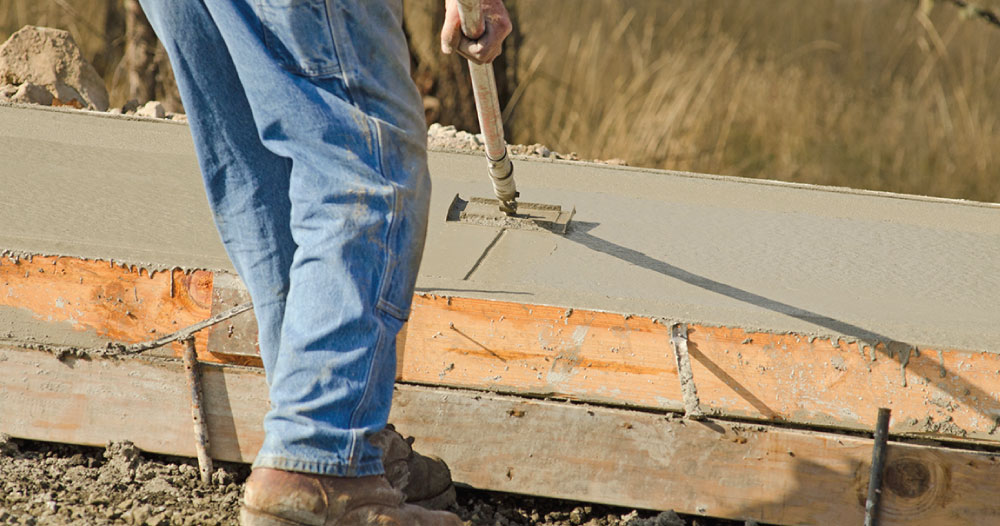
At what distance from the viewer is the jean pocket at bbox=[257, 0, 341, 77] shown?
60.4 inches

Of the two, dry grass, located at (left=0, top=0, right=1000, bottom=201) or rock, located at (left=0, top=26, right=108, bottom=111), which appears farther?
dry grass, located at (left=0, top=0, right=1000, bottom=201)

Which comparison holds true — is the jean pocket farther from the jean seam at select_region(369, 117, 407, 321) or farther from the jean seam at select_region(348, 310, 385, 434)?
the jean seam at select_region(348, 310, 385, 434)

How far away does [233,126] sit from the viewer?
1.77 meters

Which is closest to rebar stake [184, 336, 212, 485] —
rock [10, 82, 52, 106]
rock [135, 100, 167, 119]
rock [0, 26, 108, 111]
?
rock [135, 100, 167, 119]

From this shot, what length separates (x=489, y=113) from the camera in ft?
8.22

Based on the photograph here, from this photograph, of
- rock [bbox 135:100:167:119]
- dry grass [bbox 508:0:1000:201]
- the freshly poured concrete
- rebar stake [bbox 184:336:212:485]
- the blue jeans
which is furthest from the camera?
dry grass [bbox 508:0:1000:201]

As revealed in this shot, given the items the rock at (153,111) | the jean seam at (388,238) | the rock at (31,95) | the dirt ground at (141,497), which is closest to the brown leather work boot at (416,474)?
the dirt ground at (141,497)

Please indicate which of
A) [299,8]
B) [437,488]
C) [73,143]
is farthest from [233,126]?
[73,143]

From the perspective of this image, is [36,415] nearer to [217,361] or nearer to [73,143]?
[217,361]

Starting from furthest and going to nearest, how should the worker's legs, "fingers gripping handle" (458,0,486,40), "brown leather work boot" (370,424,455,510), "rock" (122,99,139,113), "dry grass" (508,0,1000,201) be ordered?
1. "dry grass" (508,0,1000,201)
2. "rock" (122,99,139,113)
3. "fingers gripping handle" (458,0,486,40)
4. "brown leather work boot" (370,424,455,510)
5. the worker's legs

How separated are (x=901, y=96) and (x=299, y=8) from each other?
7162 mm

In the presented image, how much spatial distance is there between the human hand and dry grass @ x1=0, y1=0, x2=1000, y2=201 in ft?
12.0

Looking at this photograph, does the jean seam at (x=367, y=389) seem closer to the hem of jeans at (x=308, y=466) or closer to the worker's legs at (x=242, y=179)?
the hem of jeans at (x=308, y=466)

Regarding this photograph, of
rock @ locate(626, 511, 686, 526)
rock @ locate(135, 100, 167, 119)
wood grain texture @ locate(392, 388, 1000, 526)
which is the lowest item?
rock @ locate(626, 511, 686, 526)
